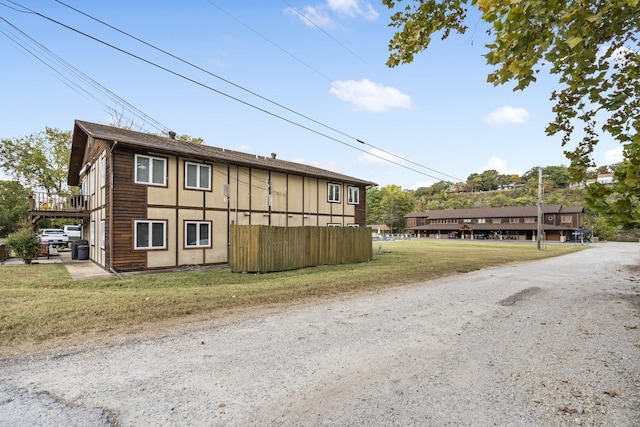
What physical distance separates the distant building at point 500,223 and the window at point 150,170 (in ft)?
210

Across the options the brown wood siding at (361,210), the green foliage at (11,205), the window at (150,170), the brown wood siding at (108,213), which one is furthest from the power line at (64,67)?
the green foliage at (11,205)

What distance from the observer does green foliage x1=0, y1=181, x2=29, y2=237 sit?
4097cm

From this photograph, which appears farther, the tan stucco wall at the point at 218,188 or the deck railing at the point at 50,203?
the deck railing at the point at 50,203

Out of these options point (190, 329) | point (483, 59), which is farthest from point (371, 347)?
point (483, 59)

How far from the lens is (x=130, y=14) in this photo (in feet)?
31.4

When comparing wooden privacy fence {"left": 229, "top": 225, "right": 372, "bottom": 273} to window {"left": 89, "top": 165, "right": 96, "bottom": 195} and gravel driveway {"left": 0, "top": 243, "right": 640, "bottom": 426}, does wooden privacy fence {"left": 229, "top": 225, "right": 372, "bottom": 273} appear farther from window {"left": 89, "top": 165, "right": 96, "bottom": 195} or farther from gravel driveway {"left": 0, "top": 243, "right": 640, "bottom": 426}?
window {"left": 89, "top": 165, "right": 96, "bottom": 195}

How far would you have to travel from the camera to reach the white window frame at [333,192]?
22117 mm

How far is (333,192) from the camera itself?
73.5 feet

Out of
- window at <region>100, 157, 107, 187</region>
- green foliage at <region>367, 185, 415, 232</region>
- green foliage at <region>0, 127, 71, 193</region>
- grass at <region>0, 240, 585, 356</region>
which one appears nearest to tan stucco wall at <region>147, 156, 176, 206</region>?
window at <region>100, 157, 107, 187</region>

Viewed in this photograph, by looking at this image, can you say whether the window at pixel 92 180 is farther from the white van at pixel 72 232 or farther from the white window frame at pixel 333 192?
the white window frame at pixel 333 192

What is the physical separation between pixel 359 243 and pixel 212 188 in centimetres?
880

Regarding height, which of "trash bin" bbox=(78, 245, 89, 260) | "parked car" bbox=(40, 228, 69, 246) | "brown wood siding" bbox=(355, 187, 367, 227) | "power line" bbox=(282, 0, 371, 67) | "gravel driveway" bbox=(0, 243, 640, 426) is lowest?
"gravel driveway" bbox=(0, 243, 640, 426)

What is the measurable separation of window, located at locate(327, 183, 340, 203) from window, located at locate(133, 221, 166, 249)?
1121 cm

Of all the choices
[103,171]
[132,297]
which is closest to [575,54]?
[132,297]
